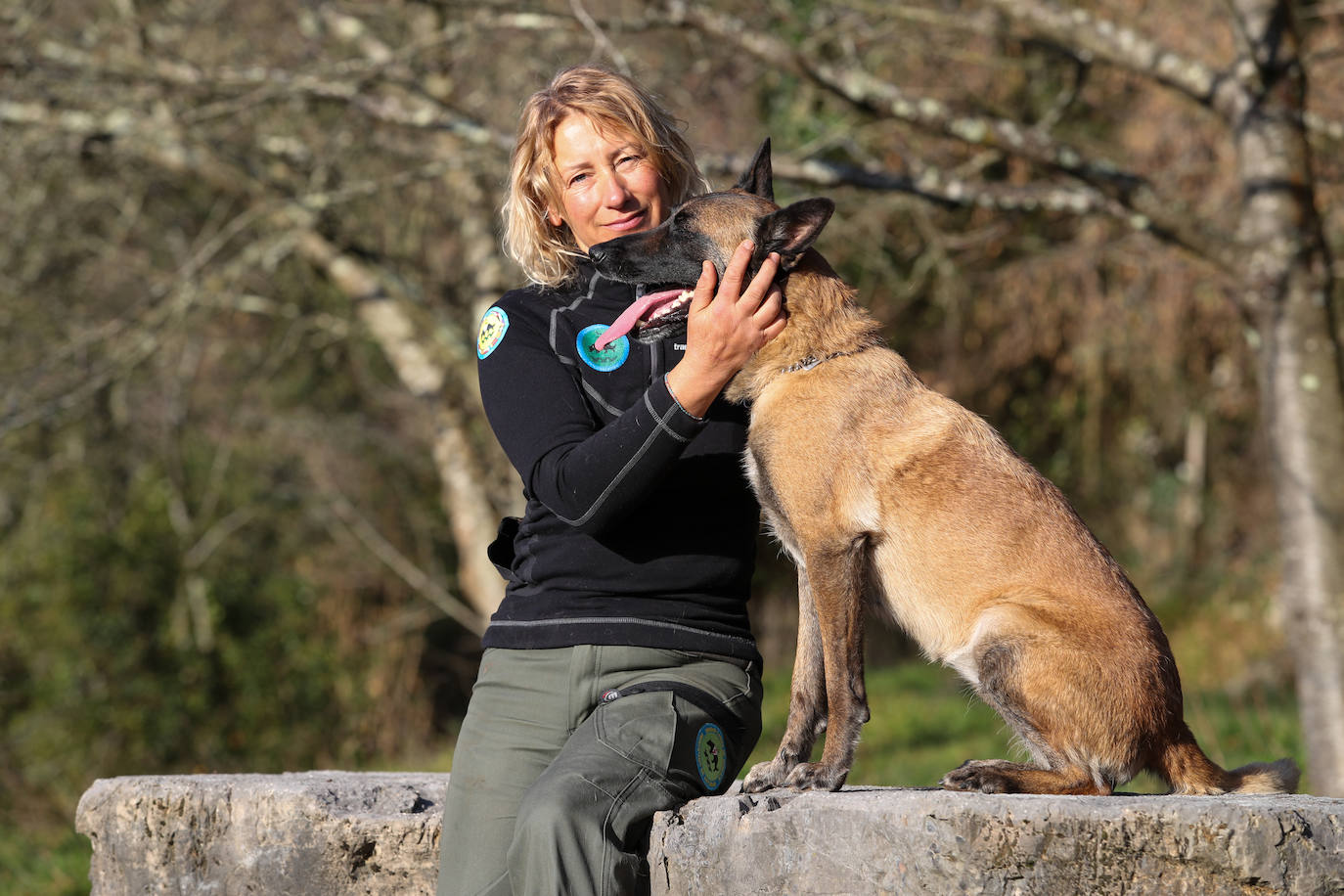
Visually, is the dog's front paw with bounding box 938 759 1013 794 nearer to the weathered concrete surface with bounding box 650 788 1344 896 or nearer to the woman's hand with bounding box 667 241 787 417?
the weathered concrete surface with bounding box 650 788 1344 896

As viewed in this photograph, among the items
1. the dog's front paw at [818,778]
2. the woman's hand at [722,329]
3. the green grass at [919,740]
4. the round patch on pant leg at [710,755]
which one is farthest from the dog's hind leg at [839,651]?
the green grass at [919,740]

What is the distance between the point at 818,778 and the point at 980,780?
0.35 meters

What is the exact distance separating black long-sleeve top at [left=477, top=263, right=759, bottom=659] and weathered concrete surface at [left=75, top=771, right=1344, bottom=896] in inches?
17.2

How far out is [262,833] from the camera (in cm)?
346

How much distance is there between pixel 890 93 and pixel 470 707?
3555mm

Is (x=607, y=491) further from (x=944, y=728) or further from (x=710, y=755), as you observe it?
(x=944, y=728)

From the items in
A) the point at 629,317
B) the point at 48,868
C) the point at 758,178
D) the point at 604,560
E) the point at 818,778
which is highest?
the point at 758,178

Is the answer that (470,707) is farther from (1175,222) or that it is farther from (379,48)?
(379,48)

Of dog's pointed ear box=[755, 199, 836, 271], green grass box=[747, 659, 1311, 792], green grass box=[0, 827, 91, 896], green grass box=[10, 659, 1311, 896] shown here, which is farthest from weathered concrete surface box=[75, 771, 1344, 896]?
green grass box=[0, 827, 91, 896]

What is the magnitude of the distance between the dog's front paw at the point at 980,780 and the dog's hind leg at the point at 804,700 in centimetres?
39

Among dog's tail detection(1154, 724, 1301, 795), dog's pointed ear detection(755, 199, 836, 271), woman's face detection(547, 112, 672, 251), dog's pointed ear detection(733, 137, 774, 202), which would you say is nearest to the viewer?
dog's tail detection(1154, 724, 1301, 795)

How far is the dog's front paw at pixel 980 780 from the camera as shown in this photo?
8.91 feet

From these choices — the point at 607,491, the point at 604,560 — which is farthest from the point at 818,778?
the point at 607,491

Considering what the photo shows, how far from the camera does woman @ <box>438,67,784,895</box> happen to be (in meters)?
2.70
